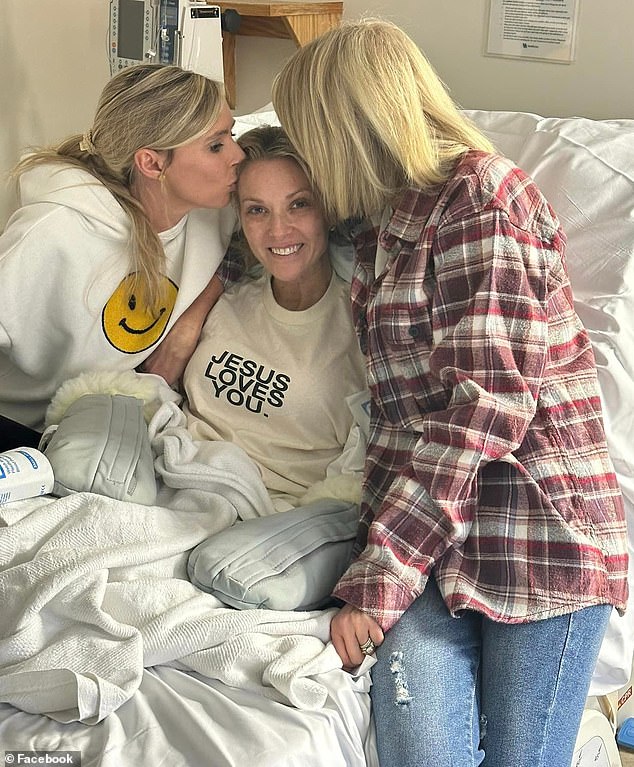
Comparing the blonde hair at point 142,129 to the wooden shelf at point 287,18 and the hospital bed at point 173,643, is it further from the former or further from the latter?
the wooden shelf at point 287,18

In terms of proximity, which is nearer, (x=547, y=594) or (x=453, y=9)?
(x=547, y=594)

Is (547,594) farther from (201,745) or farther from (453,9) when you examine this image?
(453,9)

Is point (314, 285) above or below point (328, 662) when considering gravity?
above

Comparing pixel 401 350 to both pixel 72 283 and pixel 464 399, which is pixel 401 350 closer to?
pixel 464 399

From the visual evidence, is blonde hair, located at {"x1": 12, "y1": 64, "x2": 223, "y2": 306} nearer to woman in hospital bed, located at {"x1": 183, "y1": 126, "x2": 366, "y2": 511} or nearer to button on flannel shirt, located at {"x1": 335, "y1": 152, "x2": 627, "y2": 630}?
woman in hospital bed, located at {"x1": 183, "y1": 126, "x2": 366, "y2": 511}

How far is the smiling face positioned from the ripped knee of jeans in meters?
0.62

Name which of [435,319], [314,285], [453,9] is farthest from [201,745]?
[453,9]

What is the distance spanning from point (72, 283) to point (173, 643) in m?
0.69

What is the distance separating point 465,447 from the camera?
1342 mm

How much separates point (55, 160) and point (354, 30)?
1.96 ft

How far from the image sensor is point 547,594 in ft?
4.38

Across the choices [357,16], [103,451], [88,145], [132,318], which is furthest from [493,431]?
[357,16]

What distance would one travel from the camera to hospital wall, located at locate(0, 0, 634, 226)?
1.97m

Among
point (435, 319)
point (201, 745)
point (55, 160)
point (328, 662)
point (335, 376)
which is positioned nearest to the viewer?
point (201, 745)
